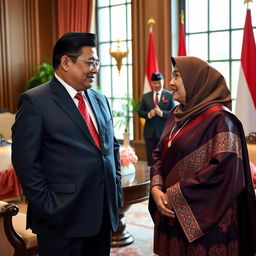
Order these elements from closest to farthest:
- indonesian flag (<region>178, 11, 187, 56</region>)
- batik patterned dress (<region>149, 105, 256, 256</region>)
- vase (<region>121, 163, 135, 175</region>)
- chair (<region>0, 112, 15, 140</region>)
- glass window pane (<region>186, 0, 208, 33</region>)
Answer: batik patterned dress (<region>149, 105, 256, 256</region>) → vase (<region>121, 163, 135, 175</region>) → indonesian flag (<region>178, 11, 187, 56</region>) → glass window pane (<region>186, 0, 208, 33</region>) → chair (<region>0, 112, 15, 140</region>)

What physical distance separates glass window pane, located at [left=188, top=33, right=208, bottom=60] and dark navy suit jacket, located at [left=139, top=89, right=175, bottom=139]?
Result: 106 cm

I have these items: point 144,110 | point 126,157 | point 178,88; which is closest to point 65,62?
point 178,88

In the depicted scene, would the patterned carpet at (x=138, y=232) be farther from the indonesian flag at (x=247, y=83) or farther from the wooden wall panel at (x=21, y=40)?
the wooden wall panel at (x=21, y=40)

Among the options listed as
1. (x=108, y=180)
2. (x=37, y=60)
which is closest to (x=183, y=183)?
(x=108, y=180)

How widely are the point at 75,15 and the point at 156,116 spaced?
3004 millimetres

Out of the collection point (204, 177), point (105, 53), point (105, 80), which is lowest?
point (204, 177)

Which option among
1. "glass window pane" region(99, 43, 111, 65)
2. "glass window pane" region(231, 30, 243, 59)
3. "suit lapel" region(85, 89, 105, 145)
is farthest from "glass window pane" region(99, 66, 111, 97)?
"suit lapel" region(85, 89, 105, 145)

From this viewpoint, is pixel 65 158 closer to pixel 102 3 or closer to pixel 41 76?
pixel 41 76

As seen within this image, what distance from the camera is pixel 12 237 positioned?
2725mm

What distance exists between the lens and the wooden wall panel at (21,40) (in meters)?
8.23

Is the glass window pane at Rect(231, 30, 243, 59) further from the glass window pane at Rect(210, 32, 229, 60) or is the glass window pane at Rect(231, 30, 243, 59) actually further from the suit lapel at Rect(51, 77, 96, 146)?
the suit lapel at Rect(51, 77, 96, 146)

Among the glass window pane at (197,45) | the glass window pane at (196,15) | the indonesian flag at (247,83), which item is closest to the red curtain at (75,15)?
the glass window pane at (196,15)

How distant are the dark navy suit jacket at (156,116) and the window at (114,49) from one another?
126 cm

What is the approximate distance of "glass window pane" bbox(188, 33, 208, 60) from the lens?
665 centimetres
